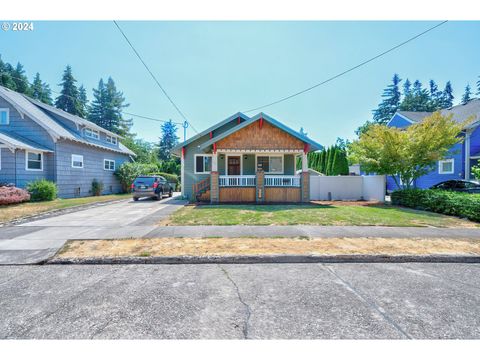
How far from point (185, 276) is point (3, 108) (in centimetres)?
2009

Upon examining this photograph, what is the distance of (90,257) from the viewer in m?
4.36

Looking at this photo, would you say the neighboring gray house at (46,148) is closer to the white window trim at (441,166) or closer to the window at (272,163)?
the window at (272,163)

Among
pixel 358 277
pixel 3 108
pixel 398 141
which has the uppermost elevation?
pixel 3 108

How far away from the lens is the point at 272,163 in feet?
51.3

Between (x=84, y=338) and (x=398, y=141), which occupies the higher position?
(x=398, y=141)

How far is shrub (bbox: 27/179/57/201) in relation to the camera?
41.8 ft

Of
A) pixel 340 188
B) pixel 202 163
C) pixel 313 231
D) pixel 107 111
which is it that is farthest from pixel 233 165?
pixel 107 111

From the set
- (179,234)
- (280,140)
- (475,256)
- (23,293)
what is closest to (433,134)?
(280,140)

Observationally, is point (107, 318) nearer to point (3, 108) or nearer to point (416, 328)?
point (416, 328)

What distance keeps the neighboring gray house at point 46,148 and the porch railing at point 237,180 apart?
11931mm

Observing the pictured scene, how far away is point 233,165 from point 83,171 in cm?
1258

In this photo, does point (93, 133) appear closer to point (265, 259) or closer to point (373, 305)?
point (265, 259)

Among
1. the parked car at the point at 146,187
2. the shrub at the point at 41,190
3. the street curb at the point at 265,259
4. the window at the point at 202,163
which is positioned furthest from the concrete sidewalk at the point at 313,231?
the shrub at the point at 41,190

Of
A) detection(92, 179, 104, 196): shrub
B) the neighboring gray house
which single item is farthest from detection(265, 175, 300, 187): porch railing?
detection(92, 179, 104, 196): shrub
